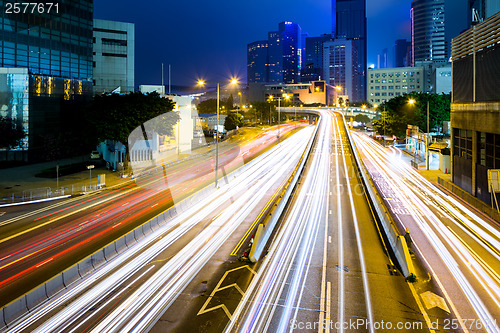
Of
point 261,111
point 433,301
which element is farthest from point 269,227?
point 261,111

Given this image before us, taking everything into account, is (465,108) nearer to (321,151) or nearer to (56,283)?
(321,151)

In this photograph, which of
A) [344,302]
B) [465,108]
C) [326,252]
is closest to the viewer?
[344,302]

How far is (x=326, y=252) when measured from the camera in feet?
68.8

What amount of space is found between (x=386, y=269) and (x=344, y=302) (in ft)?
16.0

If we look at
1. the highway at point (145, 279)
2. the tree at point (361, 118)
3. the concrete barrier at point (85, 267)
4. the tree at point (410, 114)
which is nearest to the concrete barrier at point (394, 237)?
the highway at point (145, 279)

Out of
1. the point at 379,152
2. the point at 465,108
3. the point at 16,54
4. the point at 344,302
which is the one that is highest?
the point at 16,54

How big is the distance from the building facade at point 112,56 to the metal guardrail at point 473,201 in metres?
80.2

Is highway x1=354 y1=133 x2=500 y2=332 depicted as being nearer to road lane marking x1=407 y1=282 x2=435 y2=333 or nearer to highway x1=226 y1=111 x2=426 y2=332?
road lane marking x1=407 y1=282 x2=435 y2=333

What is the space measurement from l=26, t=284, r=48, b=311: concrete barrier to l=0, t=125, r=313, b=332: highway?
0.41 meters

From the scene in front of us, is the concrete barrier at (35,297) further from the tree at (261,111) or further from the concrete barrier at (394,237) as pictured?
the tree at (261,111)

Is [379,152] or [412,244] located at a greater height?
[379,152]

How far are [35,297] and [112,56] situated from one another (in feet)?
305

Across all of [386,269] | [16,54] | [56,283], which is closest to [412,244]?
[386,269]

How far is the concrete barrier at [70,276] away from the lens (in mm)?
16328
